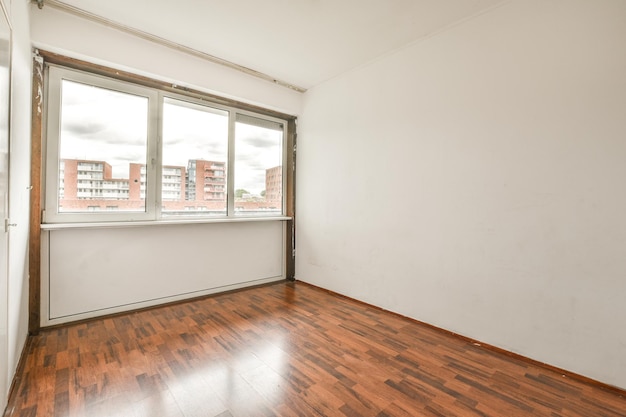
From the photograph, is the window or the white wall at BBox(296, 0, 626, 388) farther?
the window

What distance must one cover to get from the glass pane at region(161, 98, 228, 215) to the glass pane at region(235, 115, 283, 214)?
0.23 meters

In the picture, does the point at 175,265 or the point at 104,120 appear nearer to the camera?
the point at 104,120

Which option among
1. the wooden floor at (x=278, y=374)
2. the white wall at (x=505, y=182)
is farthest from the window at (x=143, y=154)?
the white wall at (x=505, y=182)

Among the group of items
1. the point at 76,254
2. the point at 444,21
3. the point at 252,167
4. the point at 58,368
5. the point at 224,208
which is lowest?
A: the point at 58,368

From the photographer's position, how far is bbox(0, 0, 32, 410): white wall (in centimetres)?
185

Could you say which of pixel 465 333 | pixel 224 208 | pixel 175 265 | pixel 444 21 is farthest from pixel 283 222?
pixel 444 21

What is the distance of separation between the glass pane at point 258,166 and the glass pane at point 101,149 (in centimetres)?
125

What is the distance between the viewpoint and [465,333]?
2725 millimetres

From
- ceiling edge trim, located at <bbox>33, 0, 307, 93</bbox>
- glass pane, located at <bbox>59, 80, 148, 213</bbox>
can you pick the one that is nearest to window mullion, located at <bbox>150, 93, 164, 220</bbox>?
glass pane, located at <bbox>59, 80, 148, 213</bbox>

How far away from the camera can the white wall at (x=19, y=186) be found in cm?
185

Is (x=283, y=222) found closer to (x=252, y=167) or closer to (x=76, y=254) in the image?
(x=252, y=167)

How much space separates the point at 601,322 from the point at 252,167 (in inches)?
159

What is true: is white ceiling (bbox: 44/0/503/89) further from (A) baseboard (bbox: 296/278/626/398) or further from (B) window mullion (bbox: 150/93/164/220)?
(A) baseboard (bbox: 296/278/626/398)

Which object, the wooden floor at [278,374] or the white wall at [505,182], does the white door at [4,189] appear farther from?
the white wall at [505,182]
